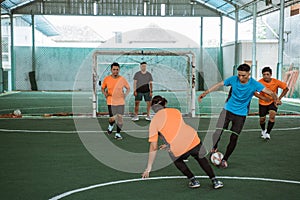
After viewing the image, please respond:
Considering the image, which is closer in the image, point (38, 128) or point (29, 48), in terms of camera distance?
point (38, 128)

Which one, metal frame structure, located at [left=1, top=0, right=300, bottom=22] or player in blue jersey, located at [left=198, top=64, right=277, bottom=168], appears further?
metal frame structure, located at [left=1, top=0, right=300, bottom=22]

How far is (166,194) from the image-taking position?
6.22 m

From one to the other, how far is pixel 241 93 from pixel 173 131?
7.90ft

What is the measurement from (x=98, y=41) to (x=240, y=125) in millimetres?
39480

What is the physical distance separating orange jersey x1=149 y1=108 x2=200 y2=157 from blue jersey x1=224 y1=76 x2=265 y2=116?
2108 mm

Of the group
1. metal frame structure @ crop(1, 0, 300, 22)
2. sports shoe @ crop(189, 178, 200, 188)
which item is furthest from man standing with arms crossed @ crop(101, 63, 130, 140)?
metal frame structure @ crop(1, 0, 300, 22)

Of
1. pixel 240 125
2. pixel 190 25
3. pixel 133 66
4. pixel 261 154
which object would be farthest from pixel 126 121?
pixel 190 25

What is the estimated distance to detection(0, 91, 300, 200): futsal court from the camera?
634 centimetres

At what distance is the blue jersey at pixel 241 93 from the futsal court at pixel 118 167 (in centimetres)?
112

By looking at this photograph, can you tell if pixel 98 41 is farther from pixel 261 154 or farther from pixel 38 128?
pixel 261 154

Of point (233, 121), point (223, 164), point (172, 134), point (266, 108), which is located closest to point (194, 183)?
point (172, 134)

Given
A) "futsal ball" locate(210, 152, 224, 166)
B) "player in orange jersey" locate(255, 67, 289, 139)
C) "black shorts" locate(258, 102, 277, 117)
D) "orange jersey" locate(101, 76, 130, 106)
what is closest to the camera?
"futsal ball" locate(210, 152, 224, 166)

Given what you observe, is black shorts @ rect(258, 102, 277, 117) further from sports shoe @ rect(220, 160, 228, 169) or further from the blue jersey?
sports shoe @ rect(220, 160, 228, 169)

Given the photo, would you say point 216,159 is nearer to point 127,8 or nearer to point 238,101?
point 238,101
